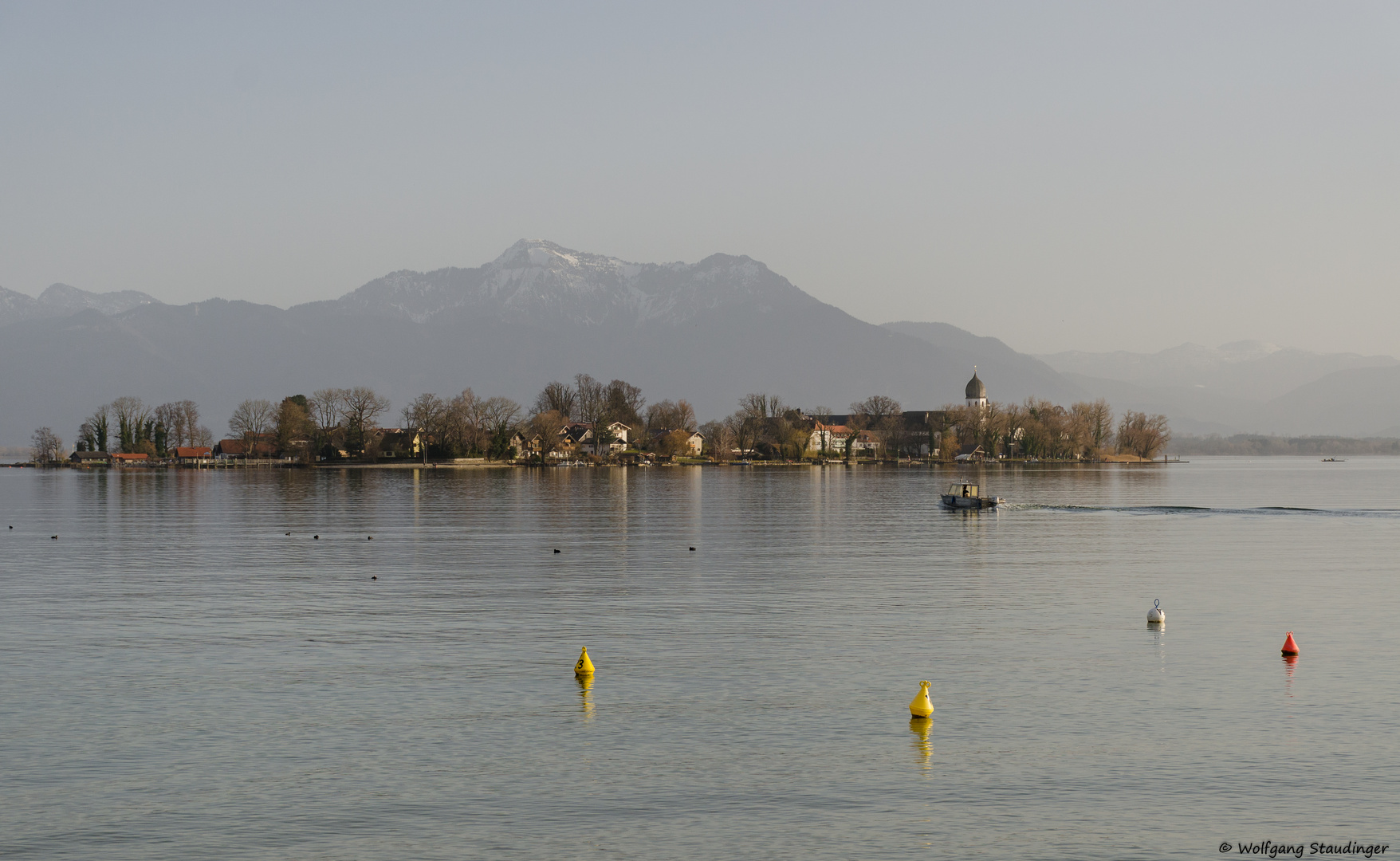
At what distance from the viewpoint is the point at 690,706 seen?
81.1 feet

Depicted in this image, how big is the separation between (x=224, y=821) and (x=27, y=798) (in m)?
3.61

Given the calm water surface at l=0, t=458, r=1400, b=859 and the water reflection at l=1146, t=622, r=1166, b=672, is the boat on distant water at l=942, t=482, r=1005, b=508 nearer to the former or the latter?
the calm water surface at l=0, t=458, r=1400, b=859

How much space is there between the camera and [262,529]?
3059 inches

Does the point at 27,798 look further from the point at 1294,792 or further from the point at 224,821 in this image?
the point at 1294,792

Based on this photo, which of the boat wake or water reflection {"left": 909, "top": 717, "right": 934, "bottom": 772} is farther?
the boat wake

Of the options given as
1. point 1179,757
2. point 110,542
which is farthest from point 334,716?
point 110,542

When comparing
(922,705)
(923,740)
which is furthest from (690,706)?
(923,740)

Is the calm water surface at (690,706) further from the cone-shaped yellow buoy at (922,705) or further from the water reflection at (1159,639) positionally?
the cone-shaped yellow buoy at (922,705)

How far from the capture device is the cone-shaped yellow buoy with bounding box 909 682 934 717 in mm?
23250

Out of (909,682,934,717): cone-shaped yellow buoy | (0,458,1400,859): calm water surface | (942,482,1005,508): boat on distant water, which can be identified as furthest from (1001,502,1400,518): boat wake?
(909,682,934,717): cone-shaped yellow buoy

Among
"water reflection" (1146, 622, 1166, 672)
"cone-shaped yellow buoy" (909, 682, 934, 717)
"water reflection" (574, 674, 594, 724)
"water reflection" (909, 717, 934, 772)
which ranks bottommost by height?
"water reflection" (1146, 622, 1166, 672)

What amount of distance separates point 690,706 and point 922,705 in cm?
491

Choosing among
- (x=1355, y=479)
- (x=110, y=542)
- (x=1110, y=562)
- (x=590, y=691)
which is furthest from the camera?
(x=1355, y=479)

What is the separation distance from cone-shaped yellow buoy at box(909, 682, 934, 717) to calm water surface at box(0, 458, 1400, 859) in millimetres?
436
